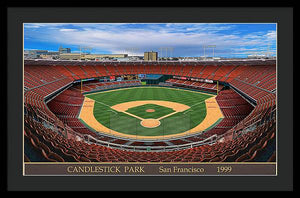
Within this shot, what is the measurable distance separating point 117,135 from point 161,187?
32.0 ft

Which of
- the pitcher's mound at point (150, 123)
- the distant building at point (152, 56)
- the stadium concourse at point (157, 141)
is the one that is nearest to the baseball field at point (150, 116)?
the pitcher's mound at point (150, 123)

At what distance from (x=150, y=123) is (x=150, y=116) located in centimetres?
211

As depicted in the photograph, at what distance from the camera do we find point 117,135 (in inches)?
554

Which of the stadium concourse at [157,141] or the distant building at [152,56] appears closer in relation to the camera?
the stadium concourse at [157,141]

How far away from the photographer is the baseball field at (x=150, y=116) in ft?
49.6

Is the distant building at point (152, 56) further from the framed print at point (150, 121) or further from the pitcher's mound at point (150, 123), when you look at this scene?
the pitcher's mound at point (150, 123)

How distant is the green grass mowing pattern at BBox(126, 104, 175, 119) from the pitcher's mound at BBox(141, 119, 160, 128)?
3.12ft
